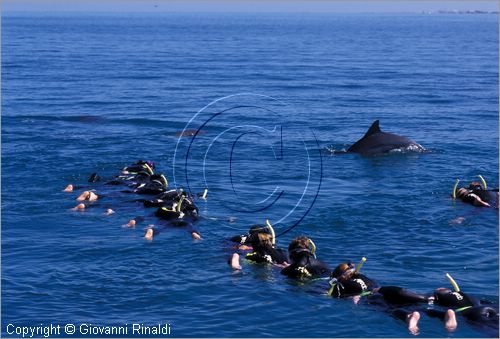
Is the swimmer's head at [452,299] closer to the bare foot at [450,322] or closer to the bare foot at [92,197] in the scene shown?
the bare foot at [450,322]

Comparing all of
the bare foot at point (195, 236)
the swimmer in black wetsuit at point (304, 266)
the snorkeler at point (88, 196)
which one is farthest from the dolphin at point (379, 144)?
the swimmer in black wetsuit at point (304, 266)

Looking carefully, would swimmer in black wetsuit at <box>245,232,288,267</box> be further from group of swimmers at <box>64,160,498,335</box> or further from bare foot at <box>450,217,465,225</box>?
bare foot at <box>450,217,465,225</box>

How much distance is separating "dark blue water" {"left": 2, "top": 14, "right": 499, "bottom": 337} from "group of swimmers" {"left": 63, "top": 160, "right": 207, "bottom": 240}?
0.40 metres

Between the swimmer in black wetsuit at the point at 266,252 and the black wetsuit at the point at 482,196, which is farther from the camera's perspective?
the black wetsuit at the point at 482,196

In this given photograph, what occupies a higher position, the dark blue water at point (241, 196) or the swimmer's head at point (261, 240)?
the swimmer's head at point (261, 240)

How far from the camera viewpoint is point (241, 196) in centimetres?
2744

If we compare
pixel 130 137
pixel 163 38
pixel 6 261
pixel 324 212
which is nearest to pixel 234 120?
pixel 130 137

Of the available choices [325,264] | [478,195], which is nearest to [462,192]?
[478,195]

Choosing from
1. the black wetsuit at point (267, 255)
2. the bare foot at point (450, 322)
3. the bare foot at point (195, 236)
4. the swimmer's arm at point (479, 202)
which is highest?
the swimmer's arm at point (479, 202)

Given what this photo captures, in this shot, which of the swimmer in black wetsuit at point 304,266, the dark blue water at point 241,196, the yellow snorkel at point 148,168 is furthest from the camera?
the yellow snorkel at point 148,168

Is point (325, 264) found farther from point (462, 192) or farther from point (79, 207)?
point (79, 207)

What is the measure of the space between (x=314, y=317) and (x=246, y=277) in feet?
8.95

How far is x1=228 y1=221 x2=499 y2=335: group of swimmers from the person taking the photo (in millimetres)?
16266

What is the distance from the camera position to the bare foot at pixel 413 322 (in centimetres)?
1603
